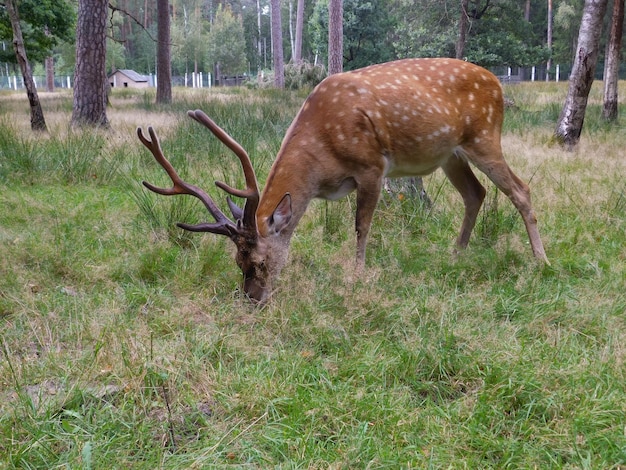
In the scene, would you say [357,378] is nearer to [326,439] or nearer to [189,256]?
[326,439]

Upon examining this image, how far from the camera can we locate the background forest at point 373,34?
19672 mm

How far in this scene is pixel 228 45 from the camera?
62.1 meters

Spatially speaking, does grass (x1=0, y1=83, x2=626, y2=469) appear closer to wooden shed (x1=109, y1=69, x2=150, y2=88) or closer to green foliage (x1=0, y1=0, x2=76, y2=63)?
green foliage (x1=0, y1=0, x2=76, y2=63)

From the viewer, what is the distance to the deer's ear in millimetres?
4062

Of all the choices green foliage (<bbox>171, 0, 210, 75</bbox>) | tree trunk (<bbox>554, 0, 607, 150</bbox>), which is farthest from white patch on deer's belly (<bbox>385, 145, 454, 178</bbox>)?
green foliage (<bbox>171, 0, 210, 75</bbox>)

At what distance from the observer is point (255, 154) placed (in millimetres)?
6895

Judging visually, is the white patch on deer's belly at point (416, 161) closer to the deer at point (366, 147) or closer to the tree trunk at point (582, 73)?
the deer at point (366, 147)

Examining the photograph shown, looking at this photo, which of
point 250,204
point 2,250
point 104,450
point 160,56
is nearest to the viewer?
point 104,450

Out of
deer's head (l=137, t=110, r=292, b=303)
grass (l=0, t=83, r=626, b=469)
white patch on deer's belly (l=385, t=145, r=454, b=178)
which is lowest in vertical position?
grass (l=0, t=83, r=626, b=469)

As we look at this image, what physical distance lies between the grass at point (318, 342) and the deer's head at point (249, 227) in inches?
6.0

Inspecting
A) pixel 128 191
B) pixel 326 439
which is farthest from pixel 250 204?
pixel 128 191

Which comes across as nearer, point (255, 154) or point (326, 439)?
point (326, 439)

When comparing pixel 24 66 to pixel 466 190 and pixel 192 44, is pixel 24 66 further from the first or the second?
pixel 192 44

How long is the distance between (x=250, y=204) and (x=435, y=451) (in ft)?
6.25
